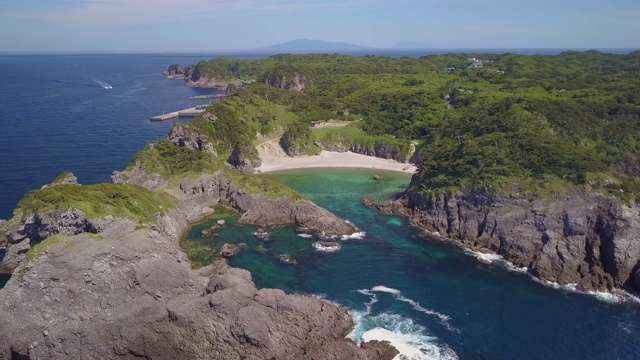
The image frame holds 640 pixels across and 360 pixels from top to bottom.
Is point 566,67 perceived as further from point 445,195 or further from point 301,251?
point 301,251

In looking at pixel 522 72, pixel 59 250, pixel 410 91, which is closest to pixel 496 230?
pixel 59 250

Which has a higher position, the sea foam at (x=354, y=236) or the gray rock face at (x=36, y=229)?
the gray rock face at (x=36, y=229)

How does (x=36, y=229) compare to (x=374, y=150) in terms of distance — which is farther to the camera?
(x=374, y=150)

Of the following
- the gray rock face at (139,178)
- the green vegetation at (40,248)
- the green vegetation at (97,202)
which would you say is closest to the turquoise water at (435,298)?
the green vegetation at (97,202)

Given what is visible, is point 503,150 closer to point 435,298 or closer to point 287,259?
point 435,298

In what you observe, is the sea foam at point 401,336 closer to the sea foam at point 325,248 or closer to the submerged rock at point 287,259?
the submerged rock at point 287,259

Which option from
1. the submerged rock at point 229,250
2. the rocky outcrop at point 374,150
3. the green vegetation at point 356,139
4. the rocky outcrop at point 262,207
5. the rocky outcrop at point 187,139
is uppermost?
the rocky outcrop at point 187,139

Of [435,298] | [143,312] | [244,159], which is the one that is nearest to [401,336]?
[435,298]
